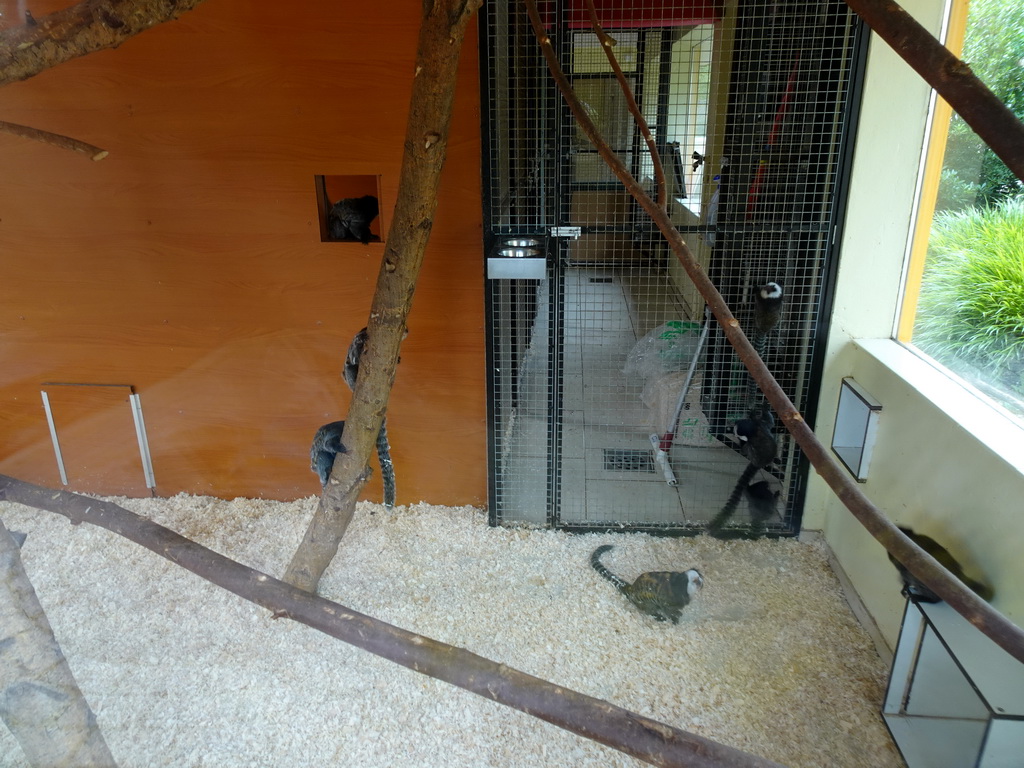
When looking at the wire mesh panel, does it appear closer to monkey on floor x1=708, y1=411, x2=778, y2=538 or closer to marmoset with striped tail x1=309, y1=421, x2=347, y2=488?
monkey on floor x1=708, y1=411, x2=778, y2=538

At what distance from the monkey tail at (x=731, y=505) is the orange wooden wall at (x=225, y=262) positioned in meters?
0.79

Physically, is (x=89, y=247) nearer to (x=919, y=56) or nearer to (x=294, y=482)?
(x=294, y=482)

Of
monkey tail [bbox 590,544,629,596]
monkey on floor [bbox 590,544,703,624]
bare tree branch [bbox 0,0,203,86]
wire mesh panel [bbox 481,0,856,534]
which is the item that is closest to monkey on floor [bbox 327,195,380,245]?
wire mesh panel [bbox 481,0,856,534]

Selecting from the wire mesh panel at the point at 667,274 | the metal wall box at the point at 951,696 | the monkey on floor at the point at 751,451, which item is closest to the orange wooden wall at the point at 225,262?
the wire mesh panel at the point at 667,274

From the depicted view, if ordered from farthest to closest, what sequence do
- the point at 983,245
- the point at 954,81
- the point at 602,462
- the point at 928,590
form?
the point at 602,462 < the point at 983,245 < the point at 928,590 < the point at 954,81

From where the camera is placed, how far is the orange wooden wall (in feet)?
6.33

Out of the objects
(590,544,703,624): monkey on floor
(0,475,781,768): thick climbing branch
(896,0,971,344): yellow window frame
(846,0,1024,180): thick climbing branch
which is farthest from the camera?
(590,544,703,624): monkey on floor

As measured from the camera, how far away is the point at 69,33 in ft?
3.09

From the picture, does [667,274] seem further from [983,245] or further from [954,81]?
[954,81]

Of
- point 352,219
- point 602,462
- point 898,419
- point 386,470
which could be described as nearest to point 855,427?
point 898,419

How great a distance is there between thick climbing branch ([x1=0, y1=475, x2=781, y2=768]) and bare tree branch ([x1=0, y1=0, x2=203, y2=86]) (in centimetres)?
78

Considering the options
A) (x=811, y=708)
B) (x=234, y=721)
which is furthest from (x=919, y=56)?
(x=234, y=721)

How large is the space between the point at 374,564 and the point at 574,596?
622 mm

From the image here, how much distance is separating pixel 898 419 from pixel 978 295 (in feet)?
1.16
